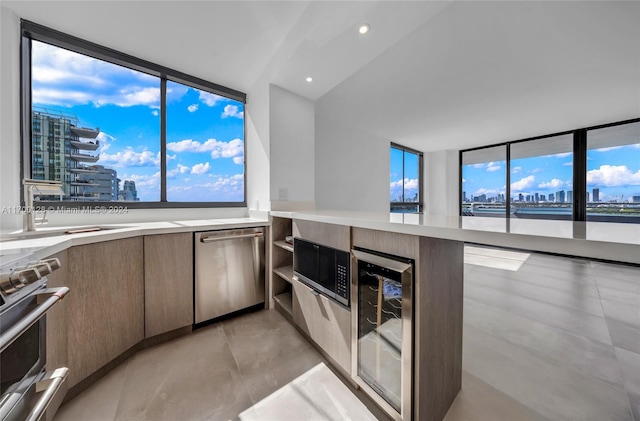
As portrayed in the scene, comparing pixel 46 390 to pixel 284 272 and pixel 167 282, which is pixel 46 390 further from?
pixel 284 272

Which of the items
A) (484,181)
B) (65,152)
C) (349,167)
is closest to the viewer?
(65,152)

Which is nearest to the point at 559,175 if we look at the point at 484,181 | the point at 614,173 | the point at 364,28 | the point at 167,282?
the point at 614,173

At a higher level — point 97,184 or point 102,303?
point 97,184

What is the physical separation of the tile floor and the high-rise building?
1.54 meters

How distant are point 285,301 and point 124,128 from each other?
2287 millimetres

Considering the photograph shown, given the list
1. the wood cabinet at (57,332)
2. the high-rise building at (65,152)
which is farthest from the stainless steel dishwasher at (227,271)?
the high-rise building at (65,152)

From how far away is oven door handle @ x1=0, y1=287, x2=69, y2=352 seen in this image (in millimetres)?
645

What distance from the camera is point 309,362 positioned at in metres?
1.56

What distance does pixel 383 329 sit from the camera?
1158 mm

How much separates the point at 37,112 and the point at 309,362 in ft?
9.43

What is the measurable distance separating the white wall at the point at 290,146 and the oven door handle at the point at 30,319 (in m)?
1.65

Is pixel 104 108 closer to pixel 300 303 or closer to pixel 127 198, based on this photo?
pixel 127 198

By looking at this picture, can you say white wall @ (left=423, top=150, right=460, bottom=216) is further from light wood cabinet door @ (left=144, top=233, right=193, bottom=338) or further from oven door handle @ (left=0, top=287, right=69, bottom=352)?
oven door handle @ (left=0, top=287, right=69, bottom=352)

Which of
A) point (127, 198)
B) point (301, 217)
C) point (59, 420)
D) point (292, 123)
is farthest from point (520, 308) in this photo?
point (127, 198)
